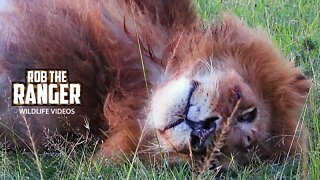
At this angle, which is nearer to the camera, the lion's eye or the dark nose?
the dark nose

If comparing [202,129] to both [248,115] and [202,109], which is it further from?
[248,115]

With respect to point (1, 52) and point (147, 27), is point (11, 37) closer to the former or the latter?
point (1, 52)

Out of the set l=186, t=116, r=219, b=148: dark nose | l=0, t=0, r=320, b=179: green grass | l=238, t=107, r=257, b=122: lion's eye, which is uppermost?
l=238, t=107, r=257, b=122: lion's eye

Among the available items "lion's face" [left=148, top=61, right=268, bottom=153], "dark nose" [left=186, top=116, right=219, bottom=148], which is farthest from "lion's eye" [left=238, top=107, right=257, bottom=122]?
"dark nose" [left=186, top=116, right=219, bottom=148]

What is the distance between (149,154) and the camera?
8.13 feet

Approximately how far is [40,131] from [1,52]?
29 cm

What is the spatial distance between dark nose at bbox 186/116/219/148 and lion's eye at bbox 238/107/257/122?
125 mm

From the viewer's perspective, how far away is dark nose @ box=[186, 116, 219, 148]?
2291 millimetres

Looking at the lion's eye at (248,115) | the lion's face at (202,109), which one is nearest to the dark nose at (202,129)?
the lion's face at (202,109)

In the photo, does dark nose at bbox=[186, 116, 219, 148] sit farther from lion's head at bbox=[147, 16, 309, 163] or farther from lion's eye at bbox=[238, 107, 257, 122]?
lion's eye at bbox=[238, 107, 257, 122]

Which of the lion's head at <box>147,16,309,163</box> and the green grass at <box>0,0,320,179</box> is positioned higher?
the lion's head at <box>147,16,309,163</box>

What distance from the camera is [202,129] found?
2.30 meters

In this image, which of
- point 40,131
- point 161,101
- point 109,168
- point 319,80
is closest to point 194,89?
point 161,101

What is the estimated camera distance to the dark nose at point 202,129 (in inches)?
90.2
